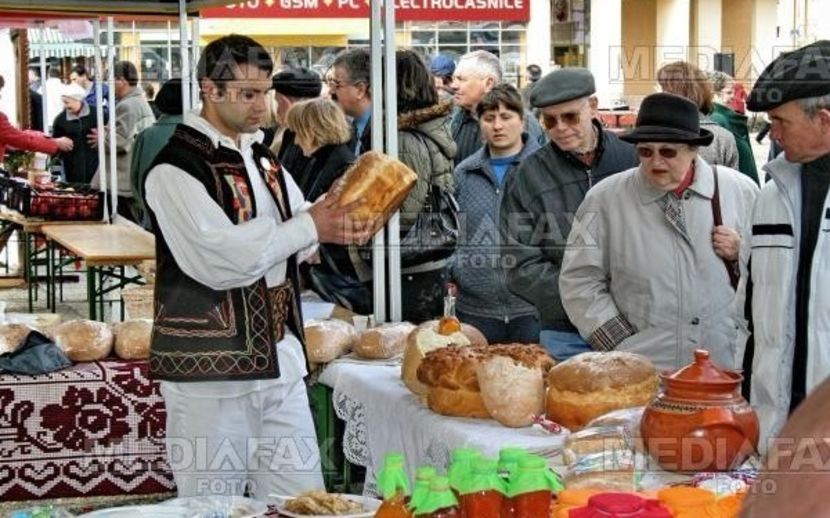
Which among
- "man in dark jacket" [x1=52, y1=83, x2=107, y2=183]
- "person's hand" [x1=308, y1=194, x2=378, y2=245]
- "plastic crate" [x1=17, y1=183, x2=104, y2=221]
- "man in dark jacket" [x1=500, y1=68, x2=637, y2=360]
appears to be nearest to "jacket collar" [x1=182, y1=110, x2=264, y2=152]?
"person's hand" [x1=308, y1=194, x2=378, y2=245]

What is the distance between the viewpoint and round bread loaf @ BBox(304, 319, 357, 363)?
4.48 metres

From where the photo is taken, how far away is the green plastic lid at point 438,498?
193cm

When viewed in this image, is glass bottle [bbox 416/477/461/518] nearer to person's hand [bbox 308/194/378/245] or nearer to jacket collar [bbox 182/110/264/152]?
person's hand [bbox 308/194/378/245]

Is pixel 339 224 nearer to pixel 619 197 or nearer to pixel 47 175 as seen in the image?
pixel 619 197

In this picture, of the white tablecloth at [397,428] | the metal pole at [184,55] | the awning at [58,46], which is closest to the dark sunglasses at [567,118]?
the white tablecloth at [397,428]

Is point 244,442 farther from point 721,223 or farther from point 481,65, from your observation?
point 481,65

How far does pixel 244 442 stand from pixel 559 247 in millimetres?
1331

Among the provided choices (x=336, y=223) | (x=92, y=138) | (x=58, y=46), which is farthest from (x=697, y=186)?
(x=58, y=46)

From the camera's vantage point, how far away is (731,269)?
12.1ft

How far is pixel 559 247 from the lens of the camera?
430 centimetres

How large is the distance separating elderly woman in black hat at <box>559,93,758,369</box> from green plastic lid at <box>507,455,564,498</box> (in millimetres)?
1716

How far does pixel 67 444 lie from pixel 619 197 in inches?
107

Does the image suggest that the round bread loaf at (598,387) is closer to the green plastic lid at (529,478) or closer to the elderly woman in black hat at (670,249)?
the elderly woman in black hat at (670,249)

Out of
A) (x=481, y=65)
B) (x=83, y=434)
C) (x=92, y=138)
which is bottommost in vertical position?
(x=83, y=434)
